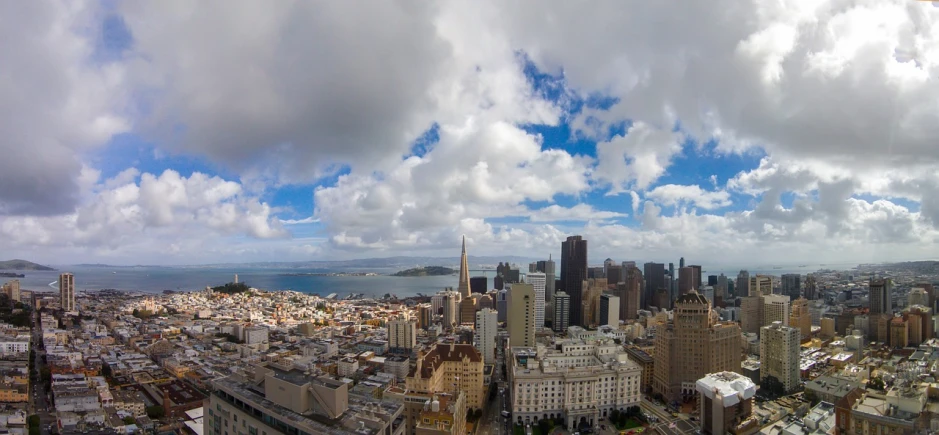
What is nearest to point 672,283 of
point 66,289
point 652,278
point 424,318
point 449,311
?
point 652,278

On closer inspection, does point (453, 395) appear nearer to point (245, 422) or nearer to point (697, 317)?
point (245, 422)

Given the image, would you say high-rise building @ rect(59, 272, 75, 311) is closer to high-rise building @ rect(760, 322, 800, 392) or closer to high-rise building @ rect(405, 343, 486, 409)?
high-rise building @ rect(405, 343, 486, 409)

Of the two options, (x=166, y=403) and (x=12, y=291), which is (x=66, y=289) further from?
(x=166, y=403)

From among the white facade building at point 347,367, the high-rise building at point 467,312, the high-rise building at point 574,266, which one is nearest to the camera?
the white facade building at point 347,367

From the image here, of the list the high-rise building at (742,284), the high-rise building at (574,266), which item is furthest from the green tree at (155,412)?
the high-rise building at (742,284)

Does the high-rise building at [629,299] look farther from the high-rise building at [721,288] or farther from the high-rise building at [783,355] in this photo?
the high-rise building at [783,355]

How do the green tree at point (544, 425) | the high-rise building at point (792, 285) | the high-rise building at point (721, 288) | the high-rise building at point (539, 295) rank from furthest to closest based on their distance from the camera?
the high-rise building at point (721, 288), the high-rise building at point (539, 295), the high-rise building at point (792, 285), the green tree at point (544, 425)
